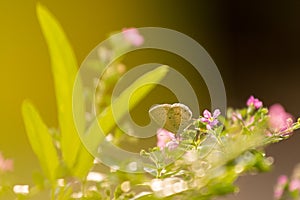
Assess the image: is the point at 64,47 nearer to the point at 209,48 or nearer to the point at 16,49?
the point at 16,49

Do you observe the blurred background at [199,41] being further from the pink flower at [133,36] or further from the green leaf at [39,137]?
the green leaf at [39,137]

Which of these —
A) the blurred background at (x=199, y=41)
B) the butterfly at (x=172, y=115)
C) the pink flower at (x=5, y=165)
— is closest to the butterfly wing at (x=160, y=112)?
the butterfly at (x=172, y=115)

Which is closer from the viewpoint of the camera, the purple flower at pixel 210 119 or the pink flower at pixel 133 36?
the purple flower at pixel 210 119

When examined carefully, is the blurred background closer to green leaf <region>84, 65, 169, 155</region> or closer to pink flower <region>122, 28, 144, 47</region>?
pink flower <region>122, 28, 144, 47</region>

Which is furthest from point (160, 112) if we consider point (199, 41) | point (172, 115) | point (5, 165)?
point (199, 41)

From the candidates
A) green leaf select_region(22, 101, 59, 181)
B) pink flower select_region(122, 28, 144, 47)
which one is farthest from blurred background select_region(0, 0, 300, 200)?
green leaf select_region(22, 101, 59, 181)

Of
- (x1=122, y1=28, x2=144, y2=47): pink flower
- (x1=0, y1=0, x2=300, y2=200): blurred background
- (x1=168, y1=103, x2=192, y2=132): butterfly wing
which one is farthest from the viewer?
(x1=0, y1=0, x2=300, y2=200): blurred background
